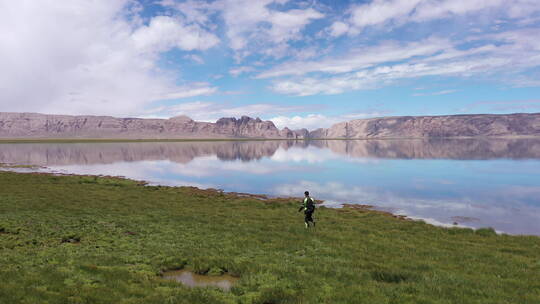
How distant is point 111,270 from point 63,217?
13.4m

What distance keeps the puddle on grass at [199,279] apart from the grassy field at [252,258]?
0.40 metres

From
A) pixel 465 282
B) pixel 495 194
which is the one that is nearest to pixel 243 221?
pixel 465 282

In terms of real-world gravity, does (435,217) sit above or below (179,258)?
below

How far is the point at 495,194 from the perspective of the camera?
144 feet

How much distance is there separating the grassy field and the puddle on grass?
40cm

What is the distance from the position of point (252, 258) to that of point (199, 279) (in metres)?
3.12

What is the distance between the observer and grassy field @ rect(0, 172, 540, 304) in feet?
36.0

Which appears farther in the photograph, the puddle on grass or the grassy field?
the puddle on grass

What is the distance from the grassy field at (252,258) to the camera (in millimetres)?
10977

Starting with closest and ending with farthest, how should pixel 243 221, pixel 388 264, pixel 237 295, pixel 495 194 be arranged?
pixel 237 295 < pixel 388 264 < pixel 243 221 < pixel 495 194

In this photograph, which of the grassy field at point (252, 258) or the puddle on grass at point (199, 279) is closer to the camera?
the grassy field at point (252, 258)

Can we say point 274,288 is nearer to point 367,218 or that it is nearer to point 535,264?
point 535,264

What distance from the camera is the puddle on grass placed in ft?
41.4

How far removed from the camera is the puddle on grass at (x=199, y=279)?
41.4 feet
